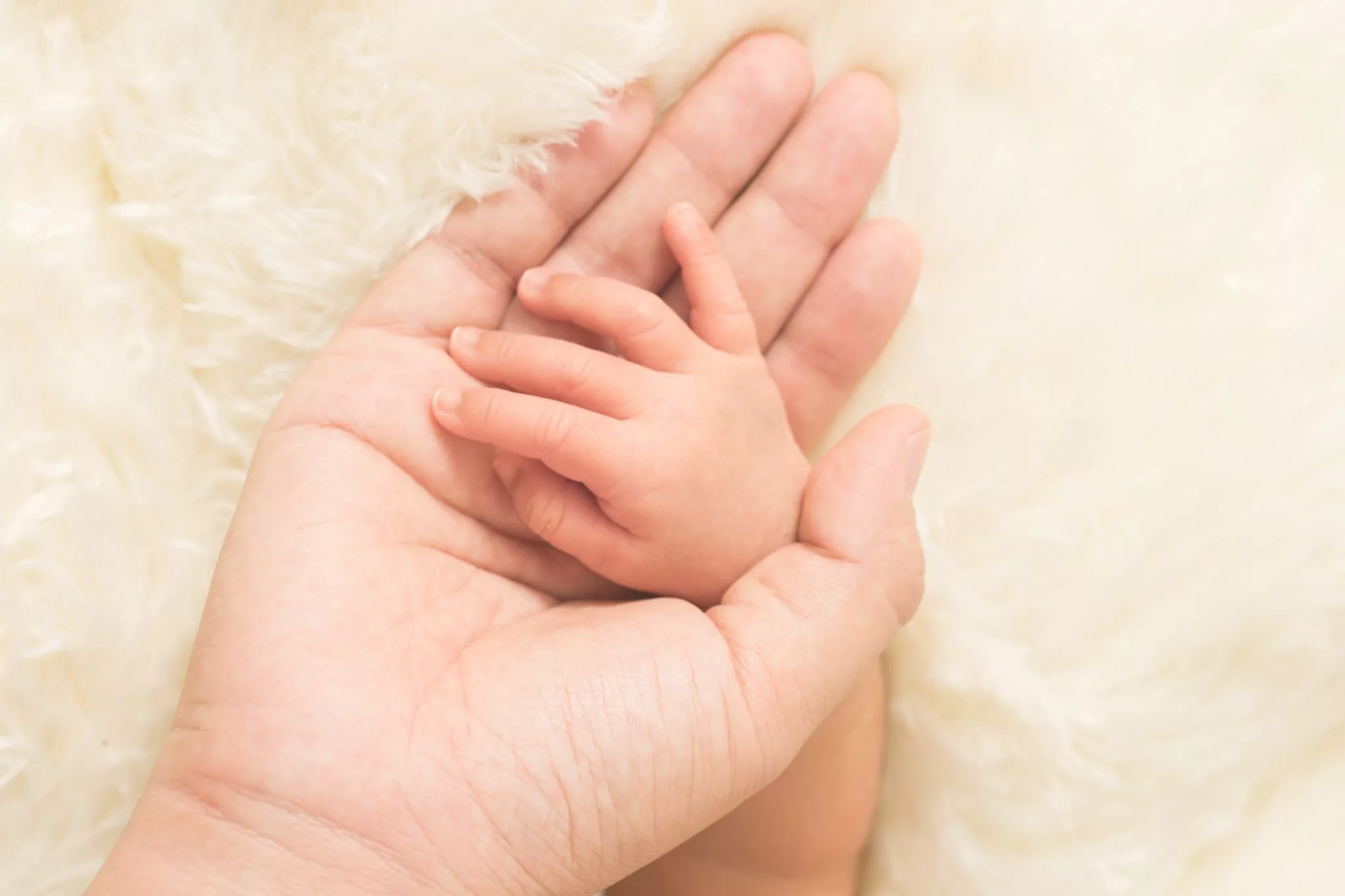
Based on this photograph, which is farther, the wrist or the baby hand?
the baby hand

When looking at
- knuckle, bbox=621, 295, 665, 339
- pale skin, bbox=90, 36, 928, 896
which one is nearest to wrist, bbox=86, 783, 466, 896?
pale skin, bbox=90, 36, 928, 896

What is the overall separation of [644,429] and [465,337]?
163mm

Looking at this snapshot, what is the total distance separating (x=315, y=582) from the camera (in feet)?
2.16

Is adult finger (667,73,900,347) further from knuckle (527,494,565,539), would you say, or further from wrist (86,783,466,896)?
wrist (86,783,466,896)

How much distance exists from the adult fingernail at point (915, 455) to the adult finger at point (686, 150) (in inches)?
9.7

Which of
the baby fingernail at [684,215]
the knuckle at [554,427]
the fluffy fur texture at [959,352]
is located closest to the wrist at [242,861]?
the fluffy fur texture at [959,352]

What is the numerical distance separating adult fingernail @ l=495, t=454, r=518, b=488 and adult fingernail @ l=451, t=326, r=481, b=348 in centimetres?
9

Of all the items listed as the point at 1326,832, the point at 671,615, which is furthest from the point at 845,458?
the point at 1326,832

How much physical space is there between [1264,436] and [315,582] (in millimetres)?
723

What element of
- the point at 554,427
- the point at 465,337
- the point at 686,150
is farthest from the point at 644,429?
the point at 686,150

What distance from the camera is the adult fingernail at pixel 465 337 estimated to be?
763mm

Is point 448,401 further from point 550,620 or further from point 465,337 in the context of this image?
point 550,620

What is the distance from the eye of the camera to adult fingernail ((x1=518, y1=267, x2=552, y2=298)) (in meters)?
0.78

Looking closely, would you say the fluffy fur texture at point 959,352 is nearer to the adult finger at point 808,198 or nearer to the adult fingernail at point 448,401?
the adult finger at point 808,198
